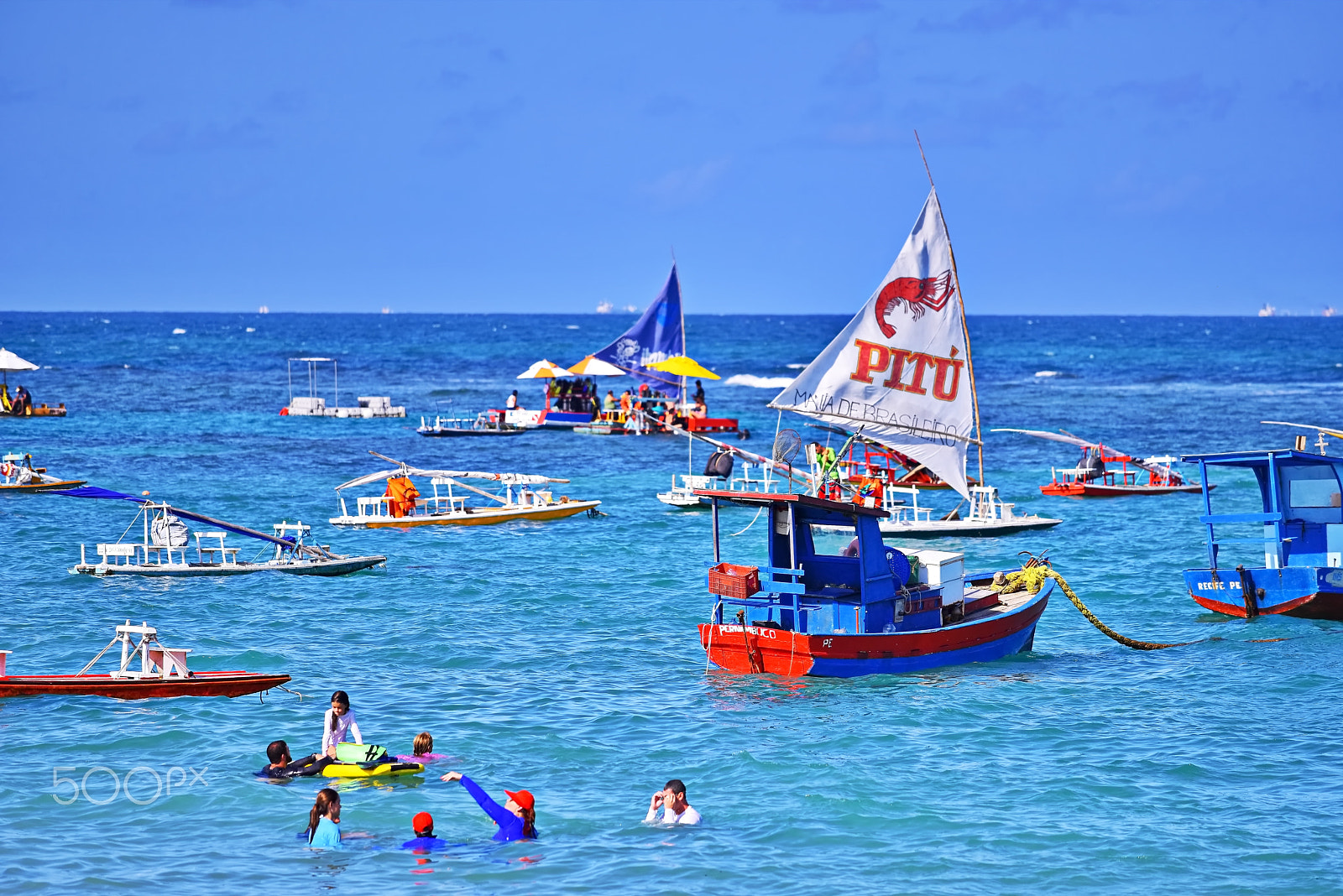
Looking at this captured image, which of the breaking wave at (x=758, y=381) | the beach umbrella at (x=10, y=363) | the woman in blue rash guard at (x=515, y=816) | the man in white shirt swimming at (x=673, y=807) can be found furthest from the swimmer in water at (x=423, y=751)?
the breaking wave at (x=758, y=381)

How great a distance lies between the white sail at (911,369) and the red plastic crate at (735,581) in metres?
8.53

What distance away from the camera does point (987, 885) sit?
16.6 meters

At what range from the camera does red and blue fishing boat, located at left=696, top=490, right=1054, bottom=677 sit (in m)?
24.1

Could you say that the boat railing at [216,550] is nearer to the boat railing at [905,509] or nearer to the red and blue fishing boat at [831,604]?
the red and blue fishing boat at [831,604]

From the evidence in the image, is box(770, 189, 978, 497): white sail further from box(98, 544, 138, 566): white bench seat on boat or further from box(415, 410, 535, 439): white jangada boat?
box(415, 410, 535, 439): white jangada boat

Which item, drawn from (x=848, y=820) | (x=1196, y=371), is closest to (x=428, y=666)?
(x=848, y=820)

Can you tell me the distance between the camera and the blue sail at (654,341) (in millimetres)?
75938

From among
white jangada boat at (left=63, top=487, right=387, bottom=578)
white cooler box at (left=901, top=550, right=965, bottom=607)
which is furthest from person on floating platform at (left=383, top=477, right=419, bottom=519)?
white cooler box at (left=901, top=550, right=965, bottom=607)

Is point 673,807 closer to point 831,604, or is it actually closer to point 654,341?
point 831,604

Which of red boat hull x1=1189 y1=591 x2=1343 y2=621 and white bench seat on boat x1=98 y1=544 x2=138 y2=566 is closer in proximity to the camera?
red boat hull x1=1189 y1=591 x2=1343 y2=621

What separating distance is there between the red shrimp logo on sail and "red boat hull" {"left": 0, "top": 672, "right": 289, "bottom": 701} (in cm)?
1599

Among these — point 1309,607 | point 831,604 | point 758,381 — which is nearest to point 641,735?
point 831,604

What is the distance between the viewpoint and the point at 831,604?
79.5ft

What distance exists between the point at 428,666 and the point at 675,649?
4.64 metres
